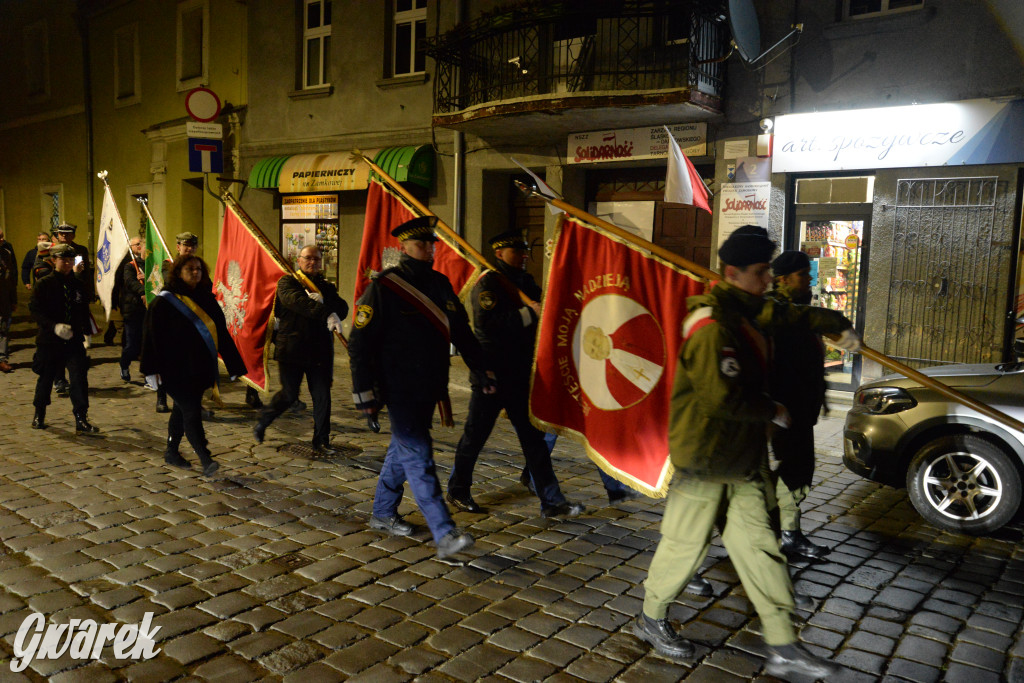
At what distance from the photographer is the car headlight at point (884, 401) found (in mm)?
5711

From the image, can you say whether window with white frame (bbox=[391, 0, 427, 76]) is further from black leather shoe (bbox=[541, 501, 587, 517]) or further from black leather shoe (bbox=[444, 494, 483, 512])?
black leather shoe (bbox=[541, 501, 587, 517])

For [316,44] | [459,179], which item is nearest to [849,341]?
[459,179]

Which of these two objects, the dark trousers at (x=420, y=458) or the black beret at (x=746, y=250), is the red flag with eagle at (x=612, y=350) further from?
the black beret at (x=746, y=250)

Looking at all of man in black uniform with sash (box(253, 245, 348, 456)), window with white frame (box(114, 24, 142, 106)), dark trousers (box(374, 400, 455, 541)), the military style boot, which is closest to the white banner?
the military style boot

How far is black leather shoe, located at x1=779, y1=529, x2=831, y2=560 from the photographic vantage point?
4.88 m

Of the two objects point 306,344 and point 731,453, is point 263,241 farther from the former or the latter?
point 731,453

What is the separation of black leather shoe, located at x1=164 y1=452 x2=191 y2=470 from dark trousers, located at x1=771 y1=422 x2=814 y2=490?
4.67 meters

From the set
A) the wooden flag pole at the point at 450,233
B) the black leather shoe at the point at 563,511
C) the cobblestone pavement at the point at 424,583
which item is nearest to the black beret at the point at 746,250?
the cobblestone pavement at the point at 424,583

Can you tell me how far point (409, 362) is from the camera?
472 centimetres

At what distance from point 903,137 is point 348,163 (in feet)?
30.4

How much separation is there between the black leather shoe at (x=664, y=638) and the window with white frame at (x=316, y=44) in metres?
14.4

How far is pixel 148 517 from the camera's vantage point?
5.35 metres

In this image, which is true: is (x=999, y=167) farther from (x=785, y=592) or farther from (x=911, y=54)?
(x=785, y=592)

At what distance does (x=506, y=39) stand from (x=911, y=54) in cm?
590
